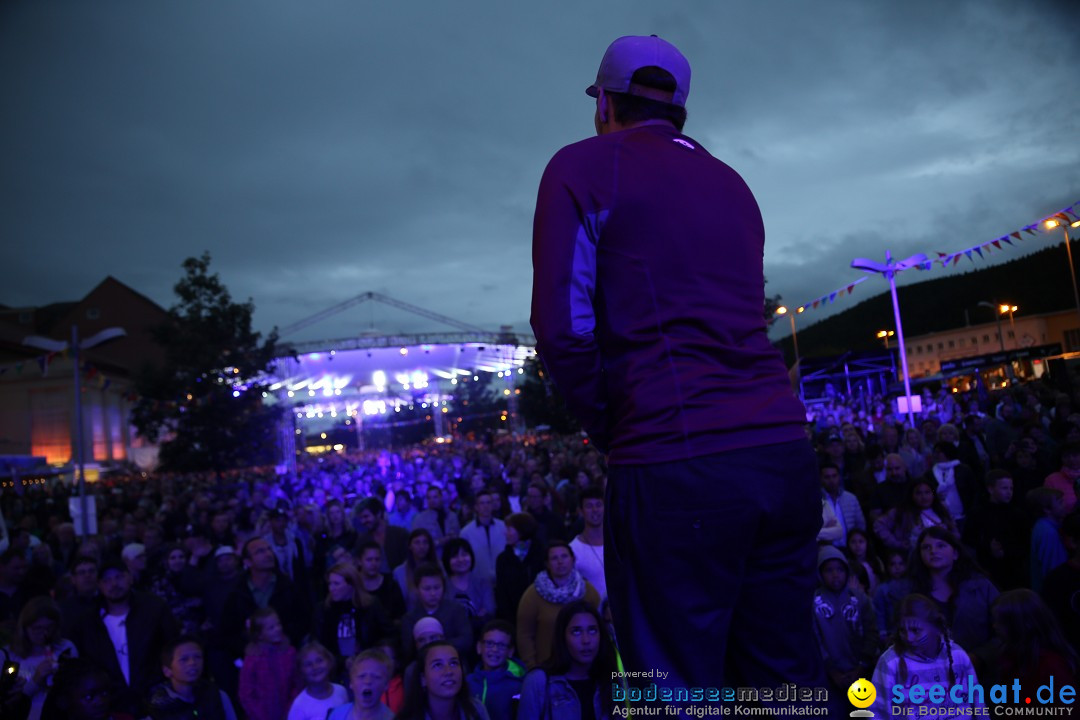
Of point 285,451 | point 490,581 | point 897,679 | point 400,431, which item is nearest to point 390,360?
point 400,431

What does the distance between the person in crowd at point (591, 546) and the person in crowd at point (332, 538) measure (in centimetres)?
422

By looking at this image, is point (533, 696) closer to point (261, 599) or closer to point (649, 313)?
point (649, 313)

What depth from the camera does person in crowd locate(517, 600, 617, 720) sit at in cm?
428

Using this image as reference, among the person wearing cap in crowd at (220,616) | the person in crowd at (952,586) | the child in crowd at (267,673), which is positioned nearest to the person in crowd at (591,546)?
the person in crowd at (952,586)

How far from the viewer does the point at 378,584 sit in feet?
22.9

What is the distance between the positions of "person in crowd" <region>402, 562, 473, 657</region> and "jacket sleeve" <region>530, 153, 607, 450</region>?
4.65 m

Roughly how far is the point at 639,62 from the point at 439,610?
16.3 ft

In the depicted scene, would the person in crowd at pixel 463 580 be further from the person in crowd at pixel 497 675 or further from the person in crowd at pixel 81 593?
the person in crowd at pixel 81 593

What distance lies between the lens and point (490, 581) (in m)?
7.42

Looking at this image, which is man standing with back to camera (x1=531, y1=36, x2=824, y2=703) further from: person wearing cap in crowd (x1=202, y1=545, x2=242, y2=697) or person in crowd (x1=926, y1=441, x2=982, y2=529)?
person in crowd (x1=926, y1=441, x2=982, y2=529)

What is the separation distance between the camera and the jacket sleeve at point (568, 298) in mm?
1608

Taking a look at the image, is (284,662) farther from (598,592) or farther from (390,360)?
(390,360)

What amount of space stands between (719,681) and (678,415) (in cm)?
51

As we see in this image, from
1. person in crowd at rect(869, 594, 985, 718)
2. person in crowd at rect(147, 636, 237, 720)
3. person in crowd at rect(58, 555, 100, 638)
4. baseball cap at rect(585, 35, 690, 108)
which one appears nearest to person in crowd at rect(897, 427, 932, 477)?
person in crowd at rect(869, 594, 985, 718)
